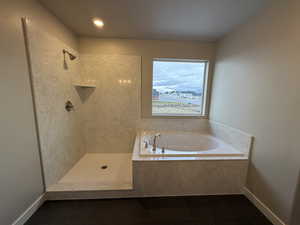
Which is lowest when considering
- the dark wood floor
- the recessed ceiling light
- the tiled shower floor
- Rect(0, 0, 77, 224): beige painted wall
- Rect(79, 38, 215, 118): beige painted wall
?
the dark wood floor

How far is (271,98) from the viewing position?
4.72 ft

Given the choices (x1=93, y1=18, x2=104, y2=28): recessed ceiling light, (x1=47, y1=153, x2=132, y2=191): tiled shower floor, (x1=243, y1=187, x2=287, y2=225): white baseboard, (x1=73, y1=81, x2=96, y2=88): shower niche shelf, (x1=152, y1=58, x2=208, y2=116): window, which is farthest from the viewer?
(x1=152, y1=58, x2=208, y2=116): window

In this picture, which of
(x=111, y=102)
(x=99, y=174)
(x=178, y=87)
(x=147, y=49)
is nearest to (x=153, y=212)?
(x=99, y=174)

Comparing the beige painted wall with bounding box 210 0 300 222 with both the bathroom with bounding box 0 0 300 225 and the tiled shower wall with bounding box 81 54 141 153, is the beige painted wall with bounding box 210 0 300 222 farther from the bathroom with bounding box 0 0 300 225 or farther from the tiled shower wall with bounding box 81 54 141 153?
the tiled shower wall with bounding box 81 54 141 153

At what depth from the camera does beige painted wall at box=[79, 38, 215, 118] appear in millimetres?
2463

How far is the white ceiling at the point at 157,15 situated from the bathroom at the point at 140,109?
0.06 ft

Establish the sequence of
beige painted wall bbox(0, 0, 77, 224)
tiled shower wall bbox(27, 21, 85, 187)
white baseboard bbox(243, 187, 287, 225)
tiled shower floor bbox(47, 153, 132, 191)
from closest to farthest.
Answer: beige painted wall bbox(0, 0, 77, 224) → white baseboard bbox(243, 187, 287, 225) → tiled shower wall bbox(27, 21, 85, 187) → tiled shower floor bbox(47, 153, 132, 191)

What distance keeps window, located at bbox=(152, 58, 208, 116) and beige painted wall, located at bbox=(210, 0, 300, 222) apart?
2.60 ft

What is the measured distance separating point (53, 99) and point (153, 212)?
184 cm

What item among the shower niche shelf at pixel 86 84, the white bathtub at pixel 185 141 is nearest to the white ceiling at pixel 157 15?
the shower niche shelf at pixel 86 84

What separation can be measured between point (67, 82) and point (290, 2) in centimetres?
278

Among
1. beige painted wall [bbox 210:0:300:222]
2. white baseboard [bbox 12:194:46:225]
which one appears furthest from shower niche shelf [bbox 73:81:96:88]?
beige painted wall [bbox 210:0:300:222]

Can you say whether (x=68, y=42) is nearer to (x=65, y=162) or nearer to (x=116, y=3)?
(x=116, y=3)

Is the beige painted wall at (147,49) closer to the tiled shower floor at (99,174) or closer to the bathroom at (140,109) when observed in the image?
the bathroom at (140,109)
